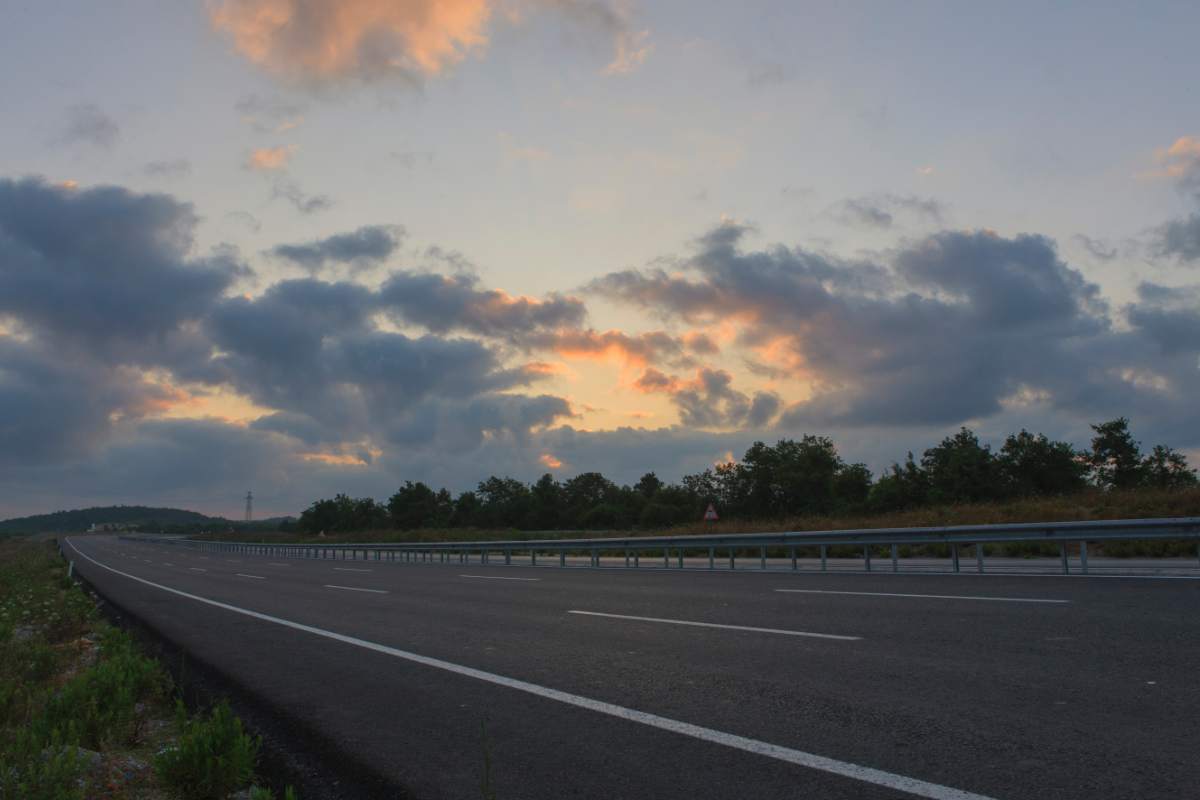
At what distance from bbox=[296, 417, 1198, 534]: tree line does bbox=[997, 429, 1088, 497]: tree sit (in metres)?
0.09

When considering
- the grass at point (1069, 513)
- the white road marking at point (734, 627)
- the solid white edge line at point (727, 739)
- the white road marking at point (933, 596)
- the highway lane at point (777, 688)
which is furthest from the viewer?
the grass at point (1069, 513)

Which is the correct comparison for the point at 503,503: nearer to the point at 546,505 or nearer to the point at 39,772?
the point at 546,505

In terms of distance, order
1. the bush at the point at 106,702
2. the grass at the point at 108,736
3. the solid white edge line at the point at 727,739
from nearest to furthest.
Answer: the solid white edge line at the point at 727,739
the grass at the point at 108,736
the bush at the point at 106,702

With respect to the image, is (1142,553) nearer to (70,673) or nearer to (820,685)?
(820,685)

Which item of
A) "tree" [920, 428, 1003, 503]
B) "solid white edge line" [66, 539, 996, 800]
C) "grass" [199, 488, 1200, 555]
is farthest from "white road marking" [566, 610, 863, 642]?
"tree" [920, 428, 1003, 503]

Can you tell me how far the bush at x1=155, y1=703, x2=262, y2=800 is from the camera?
14.5 ft

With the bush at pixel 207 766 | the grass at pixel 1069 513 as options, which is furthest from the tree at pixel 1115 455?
the bush at pixel 207 766

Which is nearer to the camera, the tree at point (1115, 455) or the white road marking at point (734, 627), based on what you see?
the white road marking at point (734, 627)

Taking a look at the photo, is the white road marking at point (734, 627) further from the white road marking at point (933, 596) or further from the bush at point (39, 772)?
the bush at point (39, 772)

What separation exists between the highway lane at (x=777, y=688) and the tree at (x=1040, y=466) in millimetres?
66400

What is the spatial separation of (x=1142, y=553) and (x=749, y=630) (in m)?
15.6

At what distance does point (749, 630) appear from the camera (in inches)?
345

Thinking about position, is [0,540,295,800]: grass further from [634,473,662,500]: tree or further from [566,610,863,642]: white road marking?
[634,473,662,500]: tree

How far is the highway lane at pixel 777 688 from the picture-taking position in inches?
160
